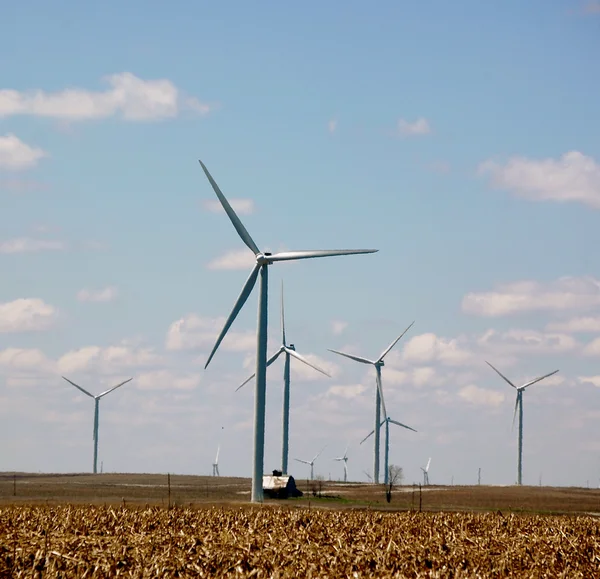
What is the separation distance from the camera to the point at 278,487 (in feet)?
340

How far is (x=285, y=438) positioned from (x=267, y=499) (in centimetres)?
4126

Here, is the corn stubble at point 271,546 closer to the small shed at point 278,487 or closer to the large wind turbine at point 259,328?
the large wind turbine at point 259,328

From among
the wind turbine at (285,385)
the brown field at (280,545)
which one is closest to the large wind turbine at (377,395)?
the wind turbine at (285,385)

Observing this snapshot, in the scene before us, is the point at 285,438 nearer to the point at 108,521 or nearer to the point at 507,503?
the point at 507,503

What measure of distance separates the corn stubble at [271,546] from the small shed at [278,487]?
47844 mm

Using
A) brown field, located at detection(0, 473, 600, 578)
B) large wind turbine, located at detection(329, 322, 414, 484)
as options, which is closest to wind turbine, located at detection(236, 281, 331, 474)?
large wind turbine, located at detection(329, 322, 414, 484)

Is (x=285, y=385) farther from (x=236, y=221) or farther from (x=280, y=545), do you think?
(x=280, y=545)

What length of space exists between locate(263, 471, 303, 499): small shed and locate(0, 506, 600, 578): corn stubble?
47.8 m

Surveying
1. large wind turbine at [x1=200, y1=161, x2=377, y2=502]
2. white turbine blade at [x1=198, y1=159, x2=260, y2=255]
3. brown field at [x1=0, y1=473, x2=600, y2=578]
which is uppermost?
white turbine blade at [x1=198, y1=159, x2=260, y2=255]

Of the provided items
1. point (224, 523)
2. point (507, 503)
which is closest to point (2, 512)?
point (224, 523)

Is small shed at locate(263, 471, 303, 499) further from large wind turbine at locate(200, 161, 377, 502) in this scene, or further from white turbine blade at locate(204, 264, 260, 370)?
white turbine blade at locate(204, 264, 260, 370)

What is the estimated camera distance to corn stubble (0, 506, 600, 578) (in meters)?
35.6

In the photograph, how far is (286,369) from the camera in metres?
144

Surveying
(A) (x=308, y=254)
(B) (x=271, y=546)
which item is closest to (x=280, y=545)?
(B) (x=271, y=546)
